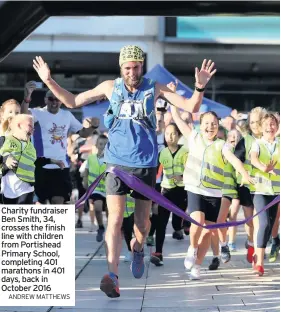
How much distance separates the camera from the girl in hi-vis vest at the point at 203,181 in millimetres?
8711

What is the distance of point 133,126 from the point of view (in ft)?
22.6

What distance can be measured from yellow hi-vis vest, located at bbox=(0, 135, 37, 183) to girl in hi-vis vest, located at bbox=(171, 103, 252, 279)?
1543 mm

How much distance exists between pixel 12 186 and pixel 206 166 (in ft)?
6.58

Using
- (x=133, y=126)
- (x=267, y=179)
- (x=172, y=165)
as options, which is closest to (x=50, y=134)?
(x=172, y=165)

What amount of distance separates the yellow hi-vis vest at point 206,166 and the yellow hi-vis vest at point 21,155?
1643 millimetres

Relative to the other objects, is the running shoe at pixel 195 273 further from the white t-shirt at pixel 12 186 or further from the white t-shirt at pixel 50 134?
the white t-shirt at pixel 50 134

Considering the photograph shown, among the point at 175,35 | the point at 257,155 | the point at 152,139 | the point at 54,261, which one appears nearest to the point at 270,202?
the point at 257,155

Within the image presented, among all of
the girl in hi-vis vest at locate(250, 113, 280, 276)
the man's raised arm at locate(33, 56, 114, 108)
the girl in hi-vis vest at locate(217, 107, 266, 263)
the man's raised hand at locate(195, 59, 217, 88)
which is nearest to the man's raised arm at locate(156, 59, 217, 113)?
the man's raised hand at locate(195, 59, 217, 88)

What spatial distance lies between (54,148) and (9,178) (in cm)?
177

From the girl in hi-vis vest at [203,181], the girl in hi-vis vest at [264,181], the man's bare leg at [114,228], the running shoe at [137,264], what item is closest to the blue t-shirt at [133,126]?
the man's bare leg at [114,228]

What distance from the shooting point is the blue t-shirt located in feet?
22.6

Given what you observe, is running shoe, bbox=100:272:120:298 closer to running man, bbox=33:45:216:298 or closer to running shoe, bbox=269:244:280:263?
running man, bbox=33:45:216:298

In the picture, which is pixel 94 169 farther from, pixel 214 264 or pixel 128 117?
pixel 128 117

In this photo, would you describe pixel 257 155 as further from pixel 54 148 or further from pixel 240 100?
pixel 240 100
